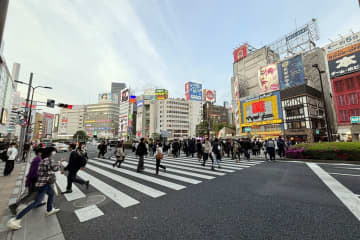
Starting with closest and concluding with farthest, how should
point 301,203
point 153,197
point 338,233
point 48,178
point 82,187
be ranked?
1. point 338,233
2. point 48,178
3. point 301,203
4. point 153,197
5. point 82,187

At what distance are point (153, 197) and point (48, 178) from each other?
2.66 meters

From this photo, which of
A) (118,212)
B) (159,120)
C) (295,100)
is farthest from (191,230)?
(159,120)

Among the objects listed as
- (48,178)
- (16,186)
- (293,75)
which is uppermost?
(293,75)

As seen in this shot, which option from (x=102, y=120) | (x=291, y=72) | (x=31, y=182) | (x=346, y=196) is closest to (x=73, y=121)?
(x=102, y=120)

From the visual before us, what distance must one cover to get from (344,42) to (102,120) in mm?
109544

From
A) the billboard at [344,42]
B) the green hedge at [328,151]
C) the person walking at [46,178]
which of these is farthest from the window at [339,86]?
the person walking at [46,178]

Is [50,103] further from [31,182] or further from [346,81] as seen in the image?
[346,81]

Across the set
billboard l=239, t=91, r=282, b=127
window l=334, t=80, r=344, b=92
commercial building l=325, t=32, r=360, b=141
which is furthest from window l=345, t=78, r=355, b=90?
billboard l=239, t=91, r=282, b=127

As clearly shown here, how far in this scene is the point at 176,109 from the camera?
92.1 m

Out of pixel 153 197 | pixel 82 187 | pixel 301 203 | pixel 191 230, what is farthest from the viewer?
pixel 82 187

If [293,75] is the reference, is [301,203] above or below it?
below

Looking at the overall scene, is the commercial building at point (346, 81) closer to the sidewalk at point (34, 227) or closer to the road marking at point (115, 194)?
the road marking at point (115, 194)

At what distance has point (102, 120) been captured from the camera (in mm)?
101062

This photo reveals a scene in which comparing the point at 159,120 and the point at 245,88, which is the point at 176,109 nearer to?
the point at 159,120
